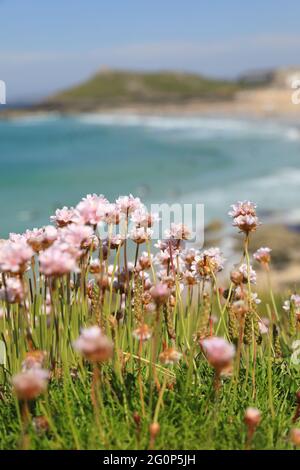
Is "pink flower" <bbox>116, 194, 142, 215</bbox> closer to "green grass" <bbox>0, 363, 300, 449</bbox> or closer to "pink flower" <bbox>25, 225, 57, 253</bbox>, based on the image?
"pink flower" <bbox>25, 225, 57, 253</bbox>

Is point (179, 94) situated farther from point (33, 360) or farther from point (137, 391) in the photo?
point (33, 360)

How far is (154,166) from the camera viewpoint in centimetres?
3616

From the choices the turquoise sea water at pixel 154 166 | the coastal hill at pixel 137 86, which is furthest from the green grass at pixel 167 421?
the coastal hill at pixel 137 86

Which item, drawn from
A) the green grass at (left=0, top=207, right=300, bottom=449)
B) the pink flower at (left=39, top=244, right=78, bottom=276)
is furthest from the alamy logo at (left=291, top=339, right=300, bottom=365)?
the pink flower at (left=39, top=244, right=78, bottom=276)

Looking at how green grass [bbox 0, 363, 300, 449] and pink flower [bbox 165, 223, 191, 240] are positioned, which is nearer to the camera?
green grass [bbox 0, 363, 300, 449]

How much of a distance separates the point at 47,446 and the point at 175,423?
42 centimetres

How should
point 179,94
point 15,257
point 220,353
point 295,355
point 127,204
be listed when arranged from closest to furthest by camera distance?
1. point 220,353
2. point 15,257
3. point 127,204
4. point 295,355
5. point 179,94

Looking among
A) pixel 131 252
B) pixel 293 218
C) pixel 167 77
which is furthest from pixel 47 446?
pixel 167 77

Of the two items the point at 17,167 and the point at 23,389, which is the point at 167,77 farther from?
the point at 23,389

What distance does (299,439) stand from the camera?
189 centimetres

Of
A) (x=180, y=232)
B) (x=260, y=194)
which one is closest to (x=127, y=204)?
(x=180, y=232)

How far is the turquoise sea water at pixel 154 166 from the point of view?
80.0 feet

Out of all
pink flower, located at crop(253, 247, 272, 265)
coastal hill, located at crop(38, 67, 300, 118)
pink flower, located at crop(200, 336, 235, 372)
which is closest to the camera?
pink flower, located at crop(200, 336, 235, 372)

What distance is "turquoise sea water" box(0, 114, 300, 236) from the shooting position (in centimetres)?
2439
